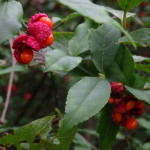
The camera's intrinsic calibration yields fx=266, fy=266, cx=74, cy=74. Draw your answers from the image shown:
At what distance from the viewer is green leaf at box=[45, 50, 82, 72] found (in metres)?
0.72

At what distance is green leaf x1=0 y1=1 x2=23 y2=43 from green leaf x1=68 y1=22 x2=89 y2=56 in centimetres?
20

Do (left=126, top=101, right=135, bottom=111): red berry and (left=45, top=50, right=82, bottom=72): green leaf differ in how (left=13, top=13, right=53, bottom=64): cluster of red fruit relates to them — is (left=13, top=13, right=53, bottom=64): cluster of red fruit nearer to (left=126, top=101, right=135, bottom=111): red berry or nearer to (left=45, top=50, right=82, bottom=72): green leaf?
(left=45, top=50, right=82, bottom=72): green leaf

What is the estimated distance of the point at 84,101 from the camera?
2.42 feet

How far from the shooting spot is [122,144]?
9.11ft

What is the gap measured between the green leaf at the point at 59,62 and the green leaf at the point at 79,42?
0.09 metres

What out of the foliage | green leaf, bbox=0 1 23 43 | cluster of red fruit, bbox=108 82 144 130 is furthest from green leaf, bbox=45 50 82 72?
cluster of red fruit, bbox=108 82 144 130

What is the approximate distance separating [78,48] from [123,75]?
0.57 feet

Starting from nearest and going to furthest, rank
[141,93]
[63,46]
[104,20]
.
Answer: [104,20], [141,93], [63,46]

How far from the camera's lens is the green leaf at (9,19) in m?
0.71

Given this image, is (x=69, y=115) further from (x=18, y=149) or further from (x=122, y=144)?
(x=122, y=144)

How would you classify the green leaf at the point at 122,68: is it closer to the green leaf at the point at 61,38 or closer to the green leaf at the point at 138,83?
the green leaf at the point at 138,83

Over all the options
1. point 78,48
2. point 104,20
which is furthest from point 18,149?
point 104,20

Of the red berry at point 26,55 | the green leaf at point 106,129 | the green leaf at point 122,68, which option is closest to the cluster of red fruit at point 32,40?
the red berry at point 26,55

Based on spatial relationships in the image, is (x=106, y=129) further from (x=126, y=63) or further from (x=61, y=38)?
(x=61, y=38)
